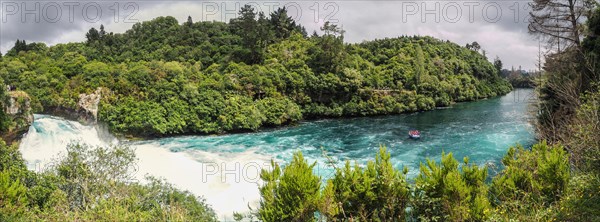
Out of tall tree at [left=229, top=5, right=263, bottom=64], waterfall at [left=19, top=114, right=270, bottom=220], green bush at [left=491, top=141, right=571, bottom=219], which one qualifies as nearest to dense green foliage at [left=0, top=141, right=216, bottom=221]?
waterfall at [left=19, top=114, right=270, bottom=220]

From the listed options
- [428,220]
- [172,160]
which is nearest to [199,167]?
[172,160]

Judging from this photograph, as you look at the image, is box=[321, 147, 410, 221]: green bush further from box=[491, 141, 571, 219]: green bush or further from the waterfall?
the waterfall

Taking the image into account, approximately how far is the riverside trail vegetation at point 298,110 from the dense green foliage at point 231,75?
198 mm

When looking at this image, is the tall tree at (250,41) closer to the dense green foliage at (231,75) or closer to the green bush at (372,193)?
the dense green foliage at (231,75)

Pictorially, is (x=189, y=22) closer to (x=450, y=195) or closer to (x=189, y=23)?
(x=189, y=23)

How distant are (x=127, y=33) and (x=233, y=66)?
25.9 meters

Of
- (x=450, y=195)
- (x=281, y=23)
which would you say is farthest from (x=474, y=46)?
(x=450, y=195)

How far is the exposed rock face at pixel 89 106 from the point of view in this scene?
30.0 meters

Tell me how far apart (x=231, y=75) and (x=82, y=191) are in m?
29.4

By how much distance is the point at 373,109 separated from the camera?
49.2 meters

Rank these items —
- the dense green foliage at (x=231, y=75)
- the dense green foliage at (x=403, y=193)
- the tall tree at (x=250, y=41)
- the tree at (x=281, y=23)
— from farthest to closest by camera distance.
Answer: the tree at (x=281, y=23) → the tall tree at (x=250, y=41) → the dense green foliage at (x=231, y=75) → the dense green foliage at (x=403, y=193)

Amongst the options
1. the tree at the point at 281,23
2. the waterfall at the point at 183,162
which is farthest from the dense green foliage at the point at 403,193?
the tree at the point at 281,23

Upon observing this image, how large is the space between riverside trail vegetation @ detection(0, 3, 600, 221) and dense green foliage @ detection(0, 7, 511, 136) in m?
0.20

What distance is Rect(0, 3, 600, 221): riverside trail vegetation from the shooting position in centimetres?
815
